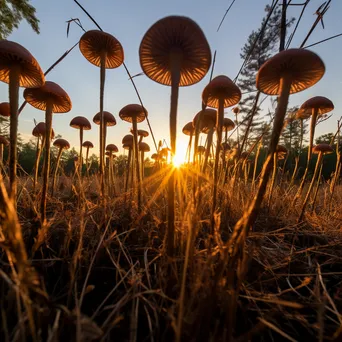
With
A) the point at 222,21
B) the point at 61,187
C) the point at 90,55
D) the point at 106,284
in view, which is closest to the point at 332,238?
the point at 106,284

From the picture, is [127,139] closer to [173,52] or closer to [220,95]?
[220,95]

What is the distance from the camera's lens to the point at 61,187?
171 inches

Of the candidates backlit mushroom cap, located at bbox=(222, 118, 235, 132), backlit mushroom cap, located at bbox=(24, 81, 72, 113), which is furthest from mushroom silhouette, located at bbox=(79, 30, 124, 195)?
backlit mushroom cap, located at bbox=(222, 118, 235, 132)

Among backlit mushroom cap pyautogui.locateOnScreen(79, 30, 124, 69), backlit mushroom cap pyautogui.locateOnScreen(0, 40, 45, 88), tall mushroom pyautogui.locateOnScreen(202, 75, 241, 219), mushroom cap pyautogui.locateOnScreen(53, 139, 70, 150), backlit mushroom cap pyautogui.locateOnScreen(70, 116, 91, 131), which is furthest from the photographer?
mushroom cap pyautogui.locateOnScreen(53, 139, 70, 150)

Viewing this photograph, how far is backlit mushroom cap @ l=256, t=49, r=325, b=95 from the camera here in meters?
1.13

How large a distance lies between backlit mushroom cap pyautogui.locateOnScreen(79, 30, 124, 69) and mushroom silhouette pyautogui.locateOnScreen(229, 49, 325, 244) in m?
1.34

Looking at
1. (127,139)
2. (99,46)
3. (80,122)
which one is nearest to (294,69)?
(99,46)

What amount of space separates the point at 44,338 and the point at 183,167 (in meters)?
1.25

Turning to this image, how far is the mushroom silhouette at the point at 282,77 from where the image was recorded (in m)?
Answer: 1.12

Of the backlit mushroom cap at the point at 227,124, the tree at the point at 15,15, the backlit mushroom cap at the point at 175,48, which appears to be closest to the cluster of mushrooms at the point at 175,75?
the backlit mushroom cap at the point at 175,48

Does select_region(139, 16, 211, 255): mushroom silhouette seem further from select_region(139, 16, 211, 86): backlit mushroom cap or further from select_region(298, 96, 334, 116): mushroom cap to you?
select_region(298, 96, 334, 116): mushroom cap

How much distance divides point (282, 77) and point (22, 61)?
5.34ft

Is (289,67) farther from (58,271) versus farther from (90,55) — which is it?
(90,55)

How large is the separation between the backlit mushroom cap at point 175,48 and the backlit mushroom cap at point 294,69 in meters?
0.36
